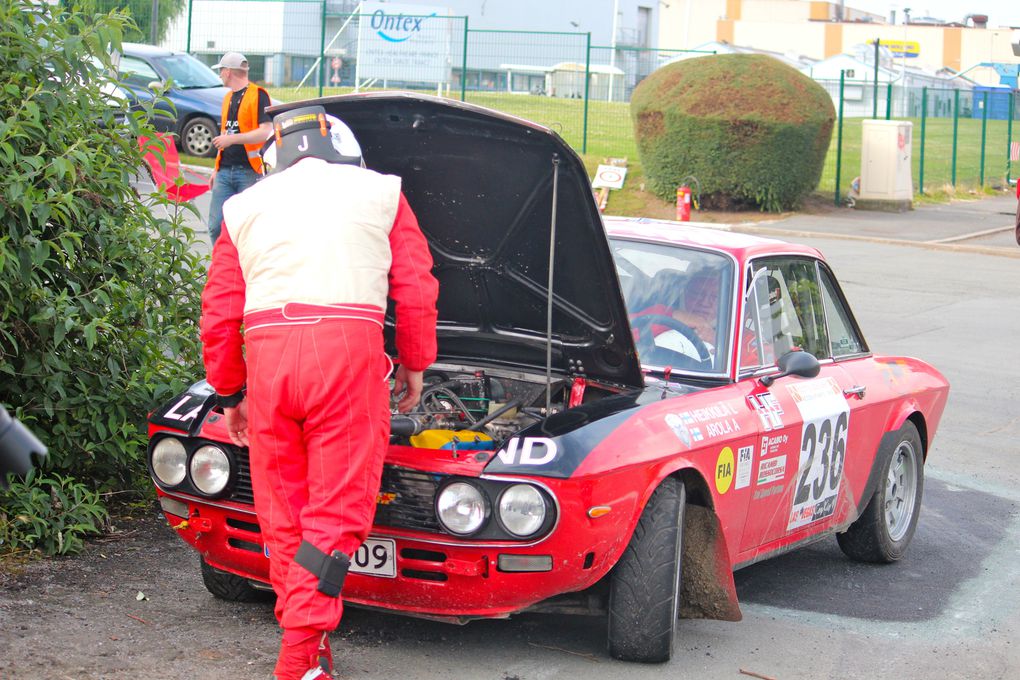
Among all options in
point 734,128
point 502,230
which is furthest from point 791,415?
point 734,128

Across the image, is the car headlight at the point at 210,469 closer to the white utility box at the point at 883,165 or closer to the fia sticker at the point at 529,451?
the fia sticker at the point at 529,451

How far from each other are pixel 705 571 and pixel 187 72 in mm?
19234

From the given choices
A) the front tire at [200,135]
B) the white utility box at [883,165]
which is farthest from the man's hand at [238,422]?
the white utility box at [883,165]

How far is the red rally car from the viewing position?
13.8 ft

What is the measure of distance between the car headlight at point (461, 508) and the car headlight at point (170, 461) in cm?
99

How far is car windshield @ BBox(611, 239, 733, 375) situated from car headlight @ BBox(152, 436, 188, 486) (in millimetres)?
1785

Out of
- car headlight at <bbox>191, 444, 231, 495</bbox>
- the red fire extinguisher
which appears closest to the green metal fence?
the red fire extinguisher

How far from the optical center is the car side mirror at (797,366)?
16.8 ft

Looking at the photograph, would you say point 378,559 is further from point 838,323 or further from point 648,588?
point 838,323

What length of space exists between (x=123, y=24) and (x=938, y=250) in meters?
16.7

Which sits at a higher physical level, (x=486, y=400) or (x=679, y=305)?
(x=679, y=305)

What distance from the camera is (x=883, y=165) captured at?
24.7 m

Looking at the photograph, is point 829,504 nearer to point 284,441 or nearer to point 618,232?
point 618,232

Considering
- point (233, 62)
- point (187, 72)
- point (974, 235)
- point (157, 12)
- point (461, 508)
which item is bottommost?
point (461, 508)
